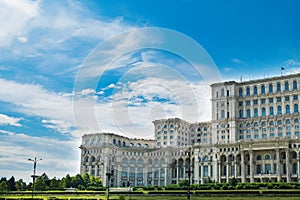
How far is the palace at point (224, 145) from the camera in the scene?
119 metres

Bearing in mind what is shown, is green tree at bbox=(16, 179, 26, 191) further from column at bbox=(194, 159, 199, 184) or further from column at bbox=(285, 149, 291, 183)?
column at bbox=(285, 149, 291, 183)

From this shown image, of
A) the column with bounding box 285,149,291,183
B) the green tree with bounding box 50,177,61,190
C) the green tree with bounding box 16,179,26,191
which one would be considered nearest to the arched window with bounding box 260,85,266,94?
the column with bounding box 285,149,291,183

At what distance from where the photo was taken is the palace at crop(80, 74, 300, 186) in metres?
119

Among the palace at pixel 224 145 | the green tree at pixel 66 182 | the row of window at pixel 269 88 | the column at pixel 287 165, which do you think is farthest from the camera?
the row of window at pixel 269 88

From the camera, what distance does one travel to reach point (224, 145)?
420 feet

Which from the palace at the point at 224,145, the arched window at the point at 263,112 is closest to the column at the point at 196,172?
the palace at the point at 224,145

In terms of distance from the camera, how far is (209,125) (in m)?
158

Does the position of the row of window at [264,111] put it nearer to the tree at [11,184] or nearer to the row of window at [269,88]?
the row of window at [269,88]

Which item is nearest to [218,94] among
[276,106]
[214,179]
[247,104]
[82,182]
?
[247,104]

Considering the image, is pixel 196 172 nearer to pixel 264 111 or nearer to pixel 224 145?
pixel 224 145

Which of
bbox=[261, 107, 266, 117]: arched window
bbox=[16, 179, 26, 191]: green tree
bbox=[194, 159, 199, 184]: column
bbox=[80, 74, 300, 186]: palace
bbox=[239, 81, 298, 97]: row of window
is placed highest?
bbox=[239, 81, 298, 97]: row of window

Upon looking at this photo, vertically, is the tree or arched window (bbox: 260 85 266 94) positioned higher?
arched window (bbox: 260 85 266 94)

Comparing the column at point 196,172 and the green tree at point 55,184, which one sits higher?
the column at point 196,172

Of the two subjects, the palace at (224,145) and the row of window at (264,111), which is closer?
the palace at (224,145)
